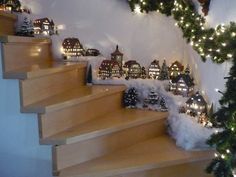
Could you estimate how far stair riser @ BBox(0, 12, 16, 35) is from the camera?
2.52 meters

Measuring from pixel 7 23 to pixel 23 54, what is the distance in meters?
0.53

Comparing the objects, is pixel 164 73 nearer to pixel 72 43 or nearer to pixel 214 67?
pixel 214 67

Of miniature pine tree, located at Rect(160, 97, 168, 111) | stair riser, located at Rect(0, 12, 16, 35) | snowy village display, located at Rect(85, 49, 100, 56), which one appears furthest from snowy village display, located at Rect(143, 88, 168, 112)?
stair riser, located at Rect(0, 12, 16, 35)

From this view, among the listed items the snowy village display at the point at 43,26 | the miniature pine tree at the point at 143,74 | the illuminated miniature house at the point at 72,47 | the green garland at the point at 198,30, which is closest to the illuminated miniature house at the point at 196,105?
the green garland at the point at 198,30

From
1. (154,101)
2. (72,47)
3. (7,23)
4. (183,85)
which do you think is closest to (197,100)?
(183,85)

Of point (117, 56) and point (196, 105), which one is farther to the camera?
point (117, 56)

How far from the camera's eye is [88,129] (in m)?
2.04

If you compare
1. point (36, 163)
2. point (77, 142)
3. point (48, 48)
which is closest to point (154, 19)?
point (48, 48)

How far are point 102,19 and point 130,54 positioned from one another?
1.23 feet

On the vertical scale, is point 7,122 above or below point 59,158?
above

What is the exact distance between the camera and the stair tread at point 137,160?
6.14 feet

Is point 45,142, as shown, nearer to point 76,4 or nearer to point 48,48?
point 48,48

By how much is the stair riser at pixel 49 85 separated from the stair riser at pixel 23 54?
17 centimetres

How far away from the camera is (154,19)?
280cm
